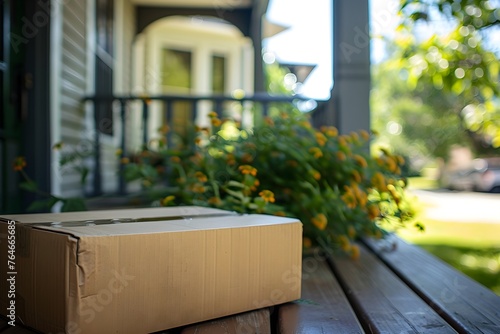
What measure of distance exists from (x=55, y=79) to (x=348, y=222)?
2.04 m

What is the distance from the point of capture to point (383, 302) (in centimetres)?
124

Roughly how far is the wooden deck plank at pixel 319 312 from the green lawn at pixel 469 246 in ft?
6.07

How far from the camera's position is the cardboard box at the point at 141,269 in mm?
837

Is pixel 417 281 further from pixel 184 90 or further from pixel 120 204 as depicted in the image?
pixel 184 90

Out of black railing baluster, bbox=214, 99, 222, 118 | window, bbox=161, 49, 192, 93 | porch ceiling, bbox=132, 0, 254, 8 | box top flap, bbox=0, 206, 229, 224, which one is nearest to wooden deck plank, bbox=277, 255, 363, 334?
box top flap, bbox=0, 206, 229, 224

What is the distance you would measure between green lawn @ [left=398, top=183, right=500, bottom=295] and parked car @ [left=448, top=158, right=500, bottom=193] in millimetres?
9762

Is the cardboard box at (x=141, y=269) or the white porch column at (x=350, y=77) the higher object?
the white porch column at (x=350, y=77)

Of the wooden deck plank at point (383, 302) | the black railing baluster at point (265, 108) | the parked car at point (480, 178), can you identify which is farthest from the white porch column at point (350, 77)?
the parked car at point (480, 178)

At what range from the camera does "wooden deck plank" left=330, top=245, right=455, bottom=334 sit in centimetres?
104

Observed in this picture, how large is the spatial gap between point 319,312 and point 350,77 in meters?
2.07

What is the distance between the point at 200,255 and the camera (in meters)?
1.00

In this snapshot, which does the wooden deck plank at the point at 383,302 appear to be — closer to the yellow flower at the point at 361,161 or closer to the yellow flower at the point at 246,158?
the yellow flower at the point at 361,161

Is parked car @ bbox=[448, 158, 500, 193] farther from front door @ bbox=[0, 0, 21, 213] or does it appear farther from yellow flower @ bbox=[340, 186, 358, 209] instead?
front door @ bbox=[0, 0, 21, 213]

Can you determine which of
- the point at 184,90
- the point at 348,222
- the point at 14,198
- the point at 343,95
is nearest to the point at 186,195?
the point at 348,222
